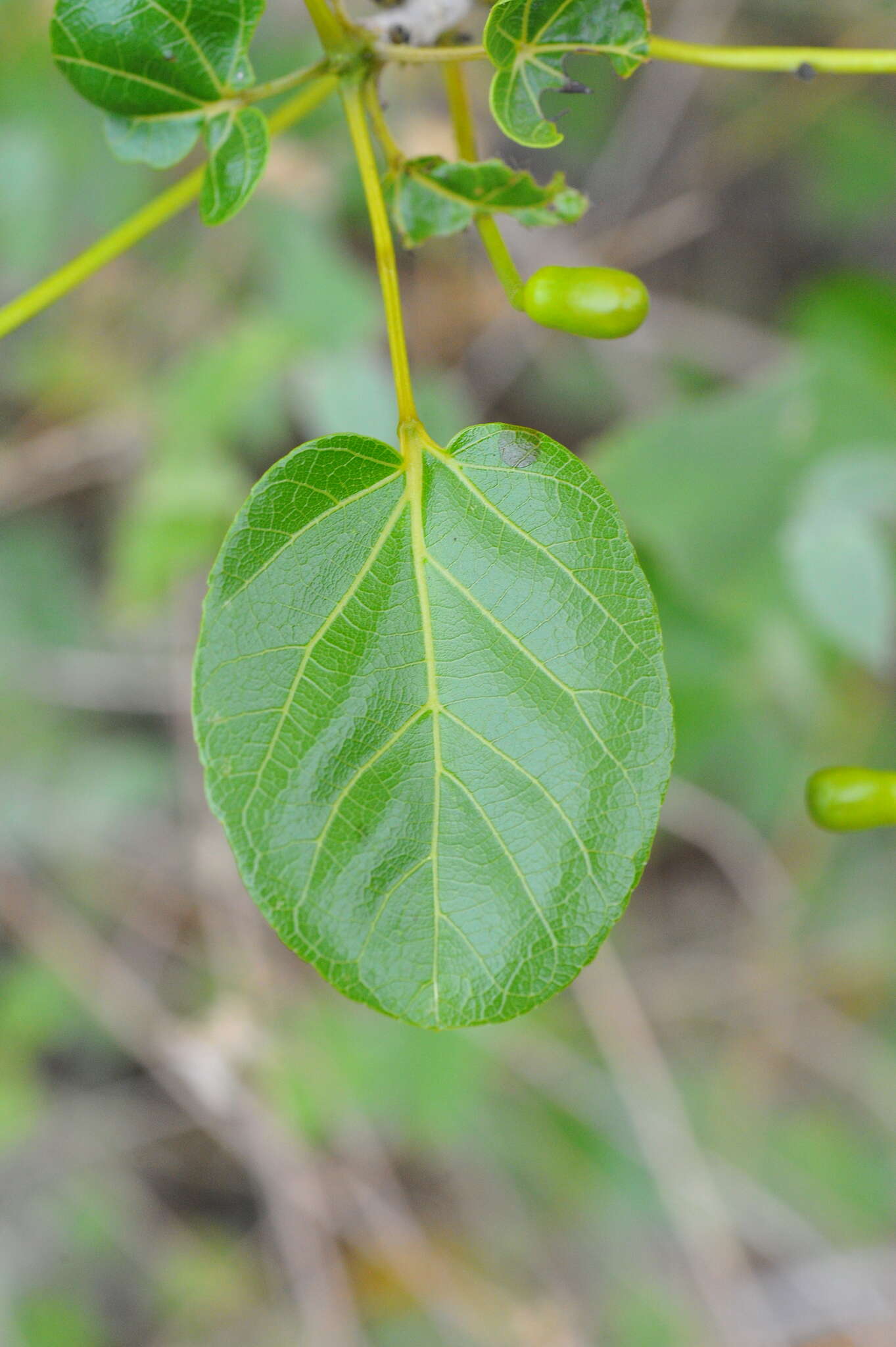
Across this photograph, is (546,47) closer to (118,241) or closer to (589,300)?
(589,300)

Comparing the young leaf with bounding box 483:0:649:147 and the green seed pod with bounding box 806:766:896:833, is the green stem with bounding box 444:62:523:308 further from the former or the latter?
the green seed pod with bounding box 806:766:896:833

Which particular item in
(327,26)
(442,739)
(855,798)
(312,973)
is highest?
(327,26)

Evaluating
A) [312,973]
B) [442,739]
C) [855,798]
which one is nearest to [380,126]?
[442,739]

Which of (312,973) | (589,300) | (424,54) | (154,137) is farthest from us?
(312,973)

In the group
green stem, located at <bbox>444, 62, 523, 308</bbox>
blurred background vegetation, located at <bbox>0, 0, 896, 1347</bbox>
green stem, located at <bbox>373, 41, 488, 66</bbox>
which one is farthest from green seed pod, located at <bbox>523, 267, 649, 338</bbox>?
blurred background vegetation, located at <bbox>0, 0, 896, 1347</bbox>

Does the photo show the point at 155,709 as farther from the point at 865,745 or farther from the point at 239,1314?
the point at 865,745

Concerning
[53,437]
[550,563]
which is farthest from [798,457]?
[53,437]

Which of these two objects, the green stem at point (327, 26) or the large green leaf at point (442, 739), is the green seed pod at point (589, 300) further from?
the green stem at point (327, 26)
